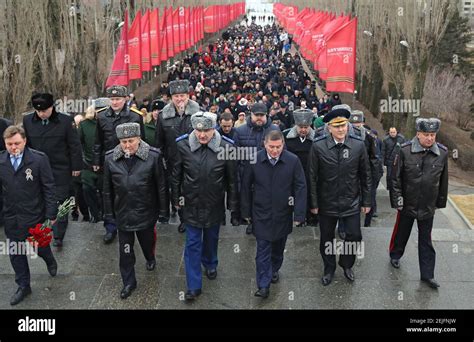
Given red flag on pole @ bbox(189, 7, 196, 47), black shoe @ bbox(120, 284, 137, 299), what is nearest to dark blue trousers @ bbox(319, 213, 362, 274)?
black shoe @ bbox(120, 284, 137, 299)

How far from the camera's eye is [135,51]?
624 inches

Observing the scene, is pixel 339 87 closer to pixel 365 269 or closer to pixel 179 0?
pixel 365 269

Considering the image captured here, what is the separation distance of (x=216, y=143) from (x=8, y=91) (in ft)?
36.8

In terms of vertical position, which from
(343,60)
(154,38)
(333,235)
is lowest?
(333,235)

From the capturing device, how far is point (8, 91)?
575 inches

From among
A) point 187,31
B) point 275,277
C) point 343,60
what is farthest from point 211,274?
point 187,31

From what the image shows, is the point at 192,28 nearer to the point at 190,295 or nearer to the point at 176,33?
the point at 176,33

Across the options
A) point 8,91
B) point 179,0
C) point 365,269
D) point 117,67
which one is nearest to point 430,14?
point 117,67

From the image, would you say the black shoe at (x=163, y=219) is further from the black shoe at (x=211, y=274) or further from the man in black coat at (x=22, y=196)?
the man in black coat at (x=22, y=196)

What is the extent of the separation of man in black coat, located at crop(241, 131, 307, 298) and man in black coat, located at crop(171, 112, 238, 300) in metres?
0.30

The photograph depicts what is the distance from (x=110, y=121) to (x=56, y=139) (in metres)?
0.64

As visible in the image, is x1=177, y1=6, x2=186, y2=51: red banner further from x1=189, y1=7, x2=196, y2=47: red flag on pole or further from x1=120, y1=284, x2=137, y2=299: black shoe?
x1=120, y1=284, x2=137, y2=299: black shoe

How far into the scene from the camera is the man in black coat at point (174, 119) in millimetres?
6594
